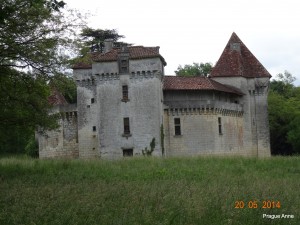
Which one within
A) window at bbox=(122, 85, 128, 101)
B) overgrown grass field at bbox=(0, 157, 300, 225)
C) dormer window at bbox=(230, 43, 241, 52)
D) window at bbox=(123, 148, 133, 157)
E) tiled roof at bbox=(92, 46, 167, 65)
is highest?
dormer window at bbox=(230, 43, 241, 52)

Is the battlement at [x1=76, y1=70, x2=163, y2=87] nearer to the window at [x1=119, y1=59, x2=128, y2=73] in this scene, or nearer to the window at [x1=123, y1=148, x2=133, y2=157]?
the window at [x1=119, y1=59, x2=128, y2=73]

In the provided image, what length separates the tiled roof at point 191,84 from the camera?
39062 mm

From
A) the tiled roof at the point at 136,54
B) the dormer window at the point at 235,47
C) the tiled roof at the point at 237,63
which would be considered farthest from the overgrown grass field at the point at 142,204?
the dormer window at the point at 235,47

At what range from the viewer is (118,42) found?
57.1 meters

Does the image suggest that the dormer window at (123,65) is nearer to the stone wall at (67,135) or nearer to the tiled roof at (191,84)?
the tiled roof at (191,84)

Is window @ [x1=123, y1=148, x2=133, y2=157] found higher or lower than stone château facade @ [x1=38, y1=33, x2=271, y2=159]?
lower

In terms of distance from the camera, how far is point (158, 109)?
3681cm

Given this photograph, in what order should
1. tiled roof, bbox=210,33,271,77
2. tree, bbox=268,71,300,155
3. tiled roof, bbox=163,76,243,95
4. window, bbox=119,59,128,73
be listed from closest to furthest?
window, bbox=119,59,128,73 < tiled roof, bbox=163,76,243,95 < tiled roof, bbox=210,33,271,77 < tree, bbox=268,71,300,155

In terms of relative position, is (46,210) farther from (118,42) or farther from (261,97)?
(118,42)

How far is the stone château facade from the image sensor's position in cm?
3684

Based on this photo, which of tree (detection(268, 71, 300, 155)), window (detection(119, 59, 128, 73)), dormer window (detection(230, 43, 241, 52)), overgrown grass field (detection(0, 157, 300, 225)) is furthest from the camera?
tree (detection(268, 71, 300, 155))

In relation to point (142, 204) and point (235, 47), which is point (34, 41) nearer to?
point (142, 204)

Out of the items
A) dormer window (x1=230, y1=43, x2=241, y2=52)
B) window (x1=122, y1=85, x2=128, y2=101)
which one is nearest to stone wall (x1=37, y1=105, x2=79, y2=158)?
window (x1=122, y1=85, x2=128, y2=101)

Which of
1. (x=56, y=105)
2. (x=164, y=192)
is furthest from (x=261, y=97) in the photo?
(x=164, y=192)
